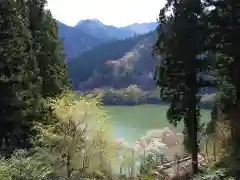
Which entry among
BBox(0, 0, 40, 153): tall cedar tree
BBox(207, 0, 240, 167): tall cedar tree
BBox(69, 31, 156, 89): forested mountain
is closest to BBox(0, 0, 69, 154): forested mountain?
BBox(0, 0, 40, 153): tall cedar tree

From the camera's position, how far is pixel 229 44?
1279cm

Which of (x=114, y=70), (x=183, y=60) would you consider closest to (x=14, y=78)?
(x=183, y=60)

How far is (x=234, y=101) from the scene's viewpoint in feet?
46.9

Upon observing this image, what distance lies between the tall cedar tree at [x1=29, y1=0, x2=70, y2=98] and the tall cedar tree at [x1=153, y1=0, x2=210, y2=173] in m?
6.57

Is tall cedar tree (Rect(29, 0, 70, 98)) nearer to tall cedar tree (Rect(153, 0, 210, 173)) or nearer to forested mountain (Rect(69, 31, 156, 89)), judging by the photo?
tall cedar tree (Rect(153, 0, 210, 173))

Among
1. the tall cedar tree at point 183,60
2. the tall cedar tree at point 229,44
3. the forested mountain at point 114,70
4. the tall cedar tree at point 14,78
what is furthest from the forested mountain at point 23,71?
the forested mountain at point 114,70

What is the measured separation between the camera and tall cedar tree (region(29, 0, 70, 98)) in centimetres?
1925

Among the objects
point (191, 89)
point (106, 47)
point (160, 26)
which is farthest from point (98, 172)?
point (106, 47)

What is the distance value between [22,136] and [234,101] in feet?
28.0

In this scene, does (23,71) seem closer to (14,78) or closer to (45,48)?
(14,78)

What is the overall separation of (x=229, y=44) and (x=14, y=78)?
7.82 m

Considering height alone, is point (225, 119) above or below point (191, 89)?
below

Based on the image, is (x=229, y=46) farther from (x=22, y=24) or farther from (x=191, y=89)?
(x=22, y=24)

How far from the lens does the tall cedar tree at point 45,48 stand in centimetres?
1925
